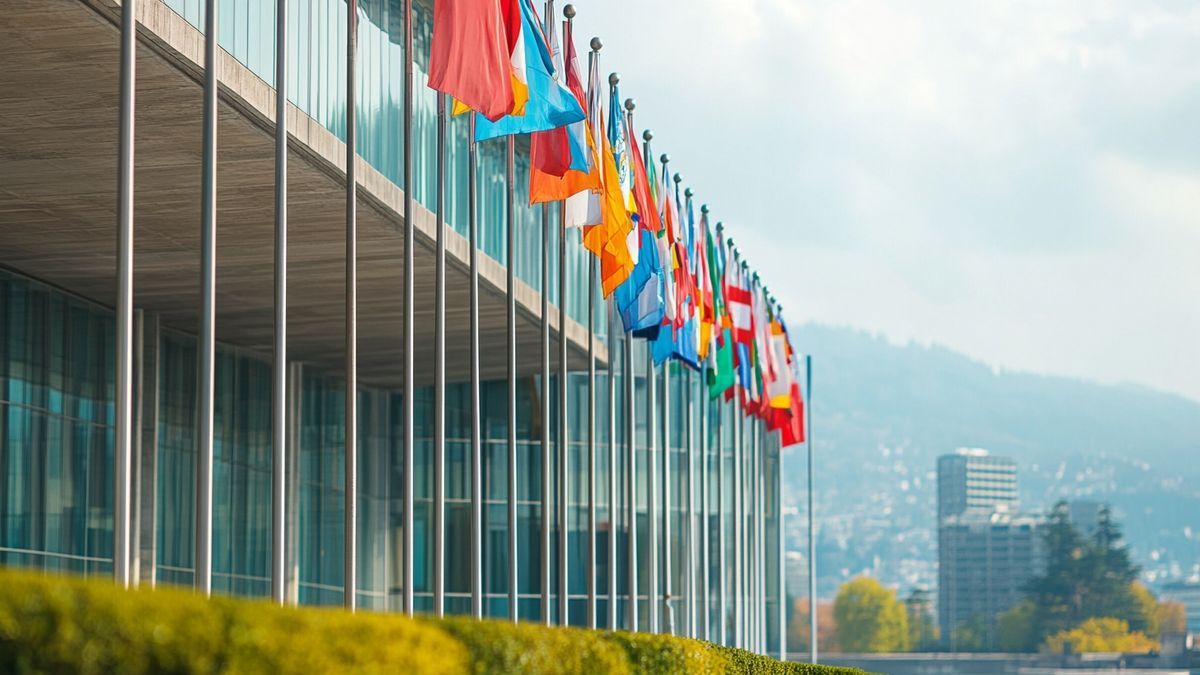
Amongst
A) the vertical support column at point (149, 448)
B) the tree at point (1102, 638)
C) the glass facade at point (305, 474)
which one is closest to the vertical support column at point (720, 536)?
the glass facade at point (305, 474)

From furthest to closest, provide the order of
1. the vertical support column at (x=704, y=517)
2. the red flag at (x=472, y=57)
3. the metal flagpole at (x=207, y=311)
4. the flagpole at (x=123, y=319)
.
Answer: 1. the vertical support column at (x=704, y=517)
2. the red flag at (x=472, y=57)
3. the metal flagpole at (x=207, y=311)
4. the flagpole at (x=123, y=319)

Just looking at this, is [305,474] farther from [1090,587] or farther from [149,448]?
[1090,587]

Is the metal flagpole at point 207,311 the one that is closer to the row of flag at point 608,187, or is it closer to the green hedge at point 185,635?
the row of flag at point 608,187

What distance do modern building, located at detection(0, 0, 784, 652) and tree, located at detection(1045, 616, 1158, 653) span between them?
454ft

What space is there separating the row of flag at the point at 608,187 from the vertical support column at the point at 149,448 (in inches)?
416

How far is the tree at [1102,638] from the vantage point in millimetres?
184250

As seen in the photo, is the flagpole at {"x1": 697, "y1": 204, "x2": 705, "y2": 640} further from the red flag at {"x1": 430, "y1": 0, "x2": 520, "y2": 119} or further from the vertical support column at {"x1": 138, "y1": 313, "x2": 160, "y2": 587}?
the red flag at {"x1": 430, "y1": 0, "x2": 520, "y2": 119}

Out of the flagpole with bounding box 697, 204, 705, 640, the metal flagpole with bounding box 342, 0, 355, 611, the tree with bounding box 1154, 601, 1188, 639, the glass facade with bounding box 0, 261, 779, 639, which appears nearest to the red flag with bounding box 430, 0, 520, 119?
the metal flagpole with bounding box 342, 0, 355, 611

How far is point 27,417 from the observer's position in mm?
30969

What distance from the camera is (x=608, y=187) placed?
982 inches

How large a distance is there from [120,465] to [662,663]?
503cm

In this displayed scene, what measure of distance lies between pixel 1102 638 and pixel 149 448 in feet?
546

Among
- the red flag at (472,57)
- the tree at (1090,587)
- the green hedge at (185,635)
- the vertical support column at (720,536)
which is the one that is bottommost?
the tree at (1090,587)

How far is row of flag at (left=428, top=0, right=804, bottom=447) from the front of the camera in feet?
64.7
